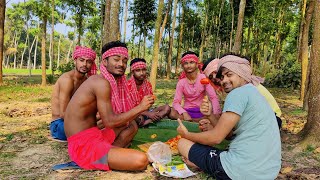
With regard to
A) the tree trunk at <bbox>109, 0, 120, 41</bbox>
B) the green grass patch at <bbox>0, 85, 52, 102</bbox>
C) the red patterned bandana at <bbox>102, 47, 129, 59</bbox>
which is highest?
the tree trunk at <bbox>109, 0, 120, 41</bbox>

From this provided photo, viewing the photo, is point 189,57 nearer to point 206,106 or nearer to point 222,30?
point 206,106

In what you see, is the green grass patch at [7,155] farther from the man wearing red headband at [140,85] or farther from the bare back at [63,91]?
the man wearing red headband at [140,85]

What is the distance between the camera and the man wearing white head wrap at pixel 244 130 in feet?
8.54

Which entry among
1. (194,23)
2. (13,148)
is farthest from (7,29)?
(13,148)

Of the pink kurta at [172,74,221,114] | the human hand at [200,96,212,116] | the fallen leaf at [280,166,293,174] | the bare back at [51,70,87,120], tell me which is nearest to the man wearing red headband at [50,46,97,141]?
the bare back at [51,70,87,120]

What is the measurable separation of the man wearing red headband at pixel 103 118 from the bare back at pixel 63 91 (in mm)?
991

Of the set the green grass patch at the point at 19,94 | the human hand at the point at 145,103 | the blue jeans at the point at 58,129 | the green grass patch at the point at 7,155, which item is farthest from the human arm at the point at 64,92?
the green grass patch at the point at 19,94

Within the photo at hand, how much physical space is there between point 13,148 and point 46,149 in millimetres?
494

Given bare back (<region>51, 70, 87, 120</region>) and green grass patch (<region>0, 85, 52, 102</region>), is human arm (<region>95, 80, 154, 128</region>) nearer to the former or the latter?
bare back (<region>51, 70, 87, 120</region>)

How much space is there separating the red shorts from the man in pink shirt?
2254 millimetres

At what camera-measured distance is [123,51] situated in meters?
3.68

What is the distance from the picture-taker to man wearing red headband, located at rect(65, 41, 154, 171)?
3.30 m

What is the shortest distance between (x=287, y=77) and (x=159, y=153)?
14889 mm

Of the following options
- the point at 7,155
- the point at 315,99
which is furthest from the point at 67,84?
A: the point at 315,99
